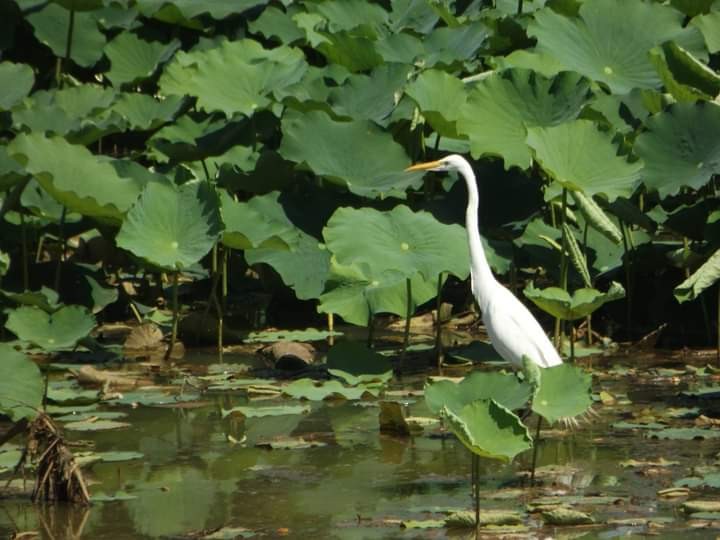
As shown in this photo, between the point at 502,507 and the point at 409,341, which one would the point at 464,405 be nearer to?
the point at 502,507

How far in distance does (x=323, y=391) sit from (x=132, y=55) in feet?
14.0

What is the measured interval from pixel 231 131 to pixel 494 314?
→ 8.75 feet

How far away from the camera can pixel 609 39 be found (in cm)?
812

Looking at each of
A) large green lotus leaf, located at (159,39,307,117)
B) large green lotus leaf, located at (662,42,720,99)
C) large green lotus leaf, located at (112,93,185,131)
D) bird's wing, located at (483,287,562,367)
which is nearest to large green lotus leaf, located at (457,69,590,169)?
large green lotus leaf, located at (662,42,720,99)

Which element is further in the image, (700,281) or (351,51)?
(351,51)

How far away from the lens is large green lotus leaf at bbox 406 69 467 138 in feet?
25.1

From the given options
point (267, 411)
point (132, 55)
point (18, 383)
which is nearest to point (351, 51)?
point (132, 55)

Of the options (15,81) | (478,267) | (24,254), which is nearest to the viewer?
(478,267)

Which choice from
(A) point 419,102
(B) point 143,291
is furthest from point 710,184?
(B) point 143,291

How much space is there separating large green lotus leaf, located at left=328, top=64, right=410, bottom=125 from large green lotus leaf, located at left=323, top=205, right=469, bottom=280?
129 cm

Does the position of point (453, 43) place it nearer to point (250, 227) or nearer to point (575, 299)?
point (250, 227)

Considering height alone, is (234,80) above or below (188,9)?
below

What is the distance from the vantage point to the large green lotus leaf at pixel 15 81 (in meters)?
8.91

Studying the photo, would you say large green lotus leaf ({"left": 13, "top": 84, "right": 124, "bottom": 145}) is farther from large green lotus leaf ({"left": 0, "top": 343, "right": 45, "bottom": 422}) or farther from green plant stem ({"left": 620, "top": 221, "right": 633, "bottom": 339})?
green plant stem ({"left": 620, "top": 221, "right": 633, "bottom": 339})
